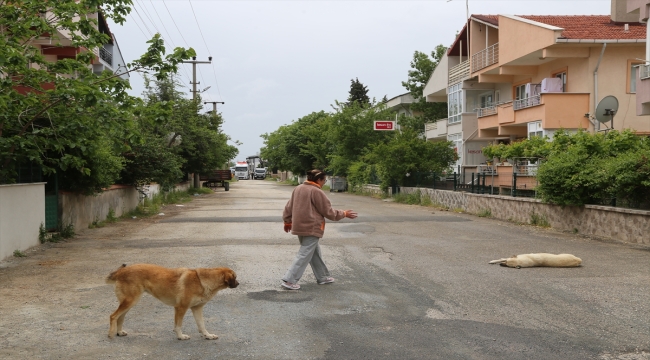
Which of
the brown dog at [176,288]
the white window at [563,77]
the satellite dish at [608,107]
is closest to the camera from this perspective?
the brown dog at [176,288]

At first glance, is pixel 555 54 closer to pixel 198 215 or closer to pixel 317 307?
pixel 198 215

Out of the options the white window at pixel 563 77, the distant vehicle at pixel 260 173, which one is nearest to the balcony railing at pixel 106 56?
the white window at pixel 563 77

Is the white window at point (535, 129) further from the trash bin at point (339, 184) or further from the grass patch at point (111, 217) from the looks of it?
the trash bin at point (339, 184)

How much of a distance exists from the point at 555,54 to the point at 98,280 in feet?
76.3

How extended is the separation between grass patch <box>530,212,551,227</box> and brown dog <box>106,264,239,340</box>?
1394 cm

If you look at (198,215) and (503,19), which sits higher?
(503,19)

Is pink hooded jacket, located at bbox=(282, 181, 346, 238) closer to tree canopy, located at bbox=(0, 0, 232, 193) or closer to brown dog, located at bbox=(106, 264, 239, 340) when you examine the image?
brown dog, located at bbox=(106, 264, 239, 340)

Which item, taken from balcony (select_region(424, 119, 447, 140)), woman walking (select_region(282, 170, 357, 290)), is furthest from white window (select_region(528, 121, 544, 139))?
woman walking (select_region(282, 170, 357, 290))

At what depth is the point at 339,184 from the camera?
5031 cm

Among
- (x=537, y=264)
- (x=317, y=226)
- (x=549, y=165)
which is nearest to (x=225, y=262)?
(x=317, y=226)

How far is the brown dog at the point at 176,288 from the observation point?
6.18 meters

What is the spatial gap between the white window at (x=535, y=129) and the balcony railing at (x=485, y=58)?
5.25 meters

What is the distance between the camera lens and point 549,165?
17.3 m

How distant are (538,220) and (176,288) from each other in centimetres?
1458
